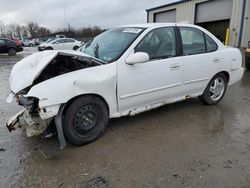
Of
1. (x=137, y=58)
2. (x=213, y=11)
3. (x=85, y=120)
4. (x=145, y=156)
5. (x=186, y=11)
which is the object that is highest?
(x=186, y=11)

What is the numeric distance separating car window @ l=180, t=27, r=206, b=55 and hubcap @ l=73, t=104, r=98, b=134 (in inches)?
78.0

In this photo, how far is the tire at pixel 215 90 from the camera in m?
4.73

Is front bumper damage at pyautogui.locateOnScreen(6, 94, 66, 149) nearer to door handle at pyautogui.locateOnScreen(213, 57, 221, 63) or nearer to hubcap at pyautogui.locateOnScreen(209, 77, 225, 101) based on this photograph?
door handle at pyautogui.locateOnScreen(213, 57, 221, 63)

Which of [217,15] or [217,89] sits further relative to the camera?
[217,15]

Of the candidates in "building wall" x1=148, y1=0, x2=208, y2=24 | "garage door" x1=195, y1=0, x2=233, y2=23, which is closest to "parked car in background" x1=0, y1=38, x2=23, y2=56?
"building wall" x1=148, y1=0, x2=208, y2=24

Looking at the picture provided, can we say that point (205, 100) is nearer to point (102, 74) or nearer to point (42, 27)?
point (102, 74)

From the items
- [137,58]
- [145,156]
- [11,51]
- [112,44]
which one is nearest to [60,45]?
[11,51]

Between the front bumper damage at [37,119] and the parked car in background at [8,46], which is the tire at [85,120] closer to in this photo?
the front bumper damage at [37,119]

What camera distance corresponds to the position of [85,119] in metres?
3.23

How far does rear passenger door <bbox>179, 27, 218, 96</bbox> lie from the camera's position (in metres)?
4.15

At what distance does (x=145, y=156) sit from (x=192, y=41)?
95.8 inches

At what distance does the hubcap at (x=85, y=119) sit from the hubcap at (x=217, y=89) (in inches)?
105

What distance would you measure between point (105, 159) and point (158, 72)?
1.62 meters

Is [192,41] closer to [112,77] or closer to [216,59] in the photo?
[216,59]
